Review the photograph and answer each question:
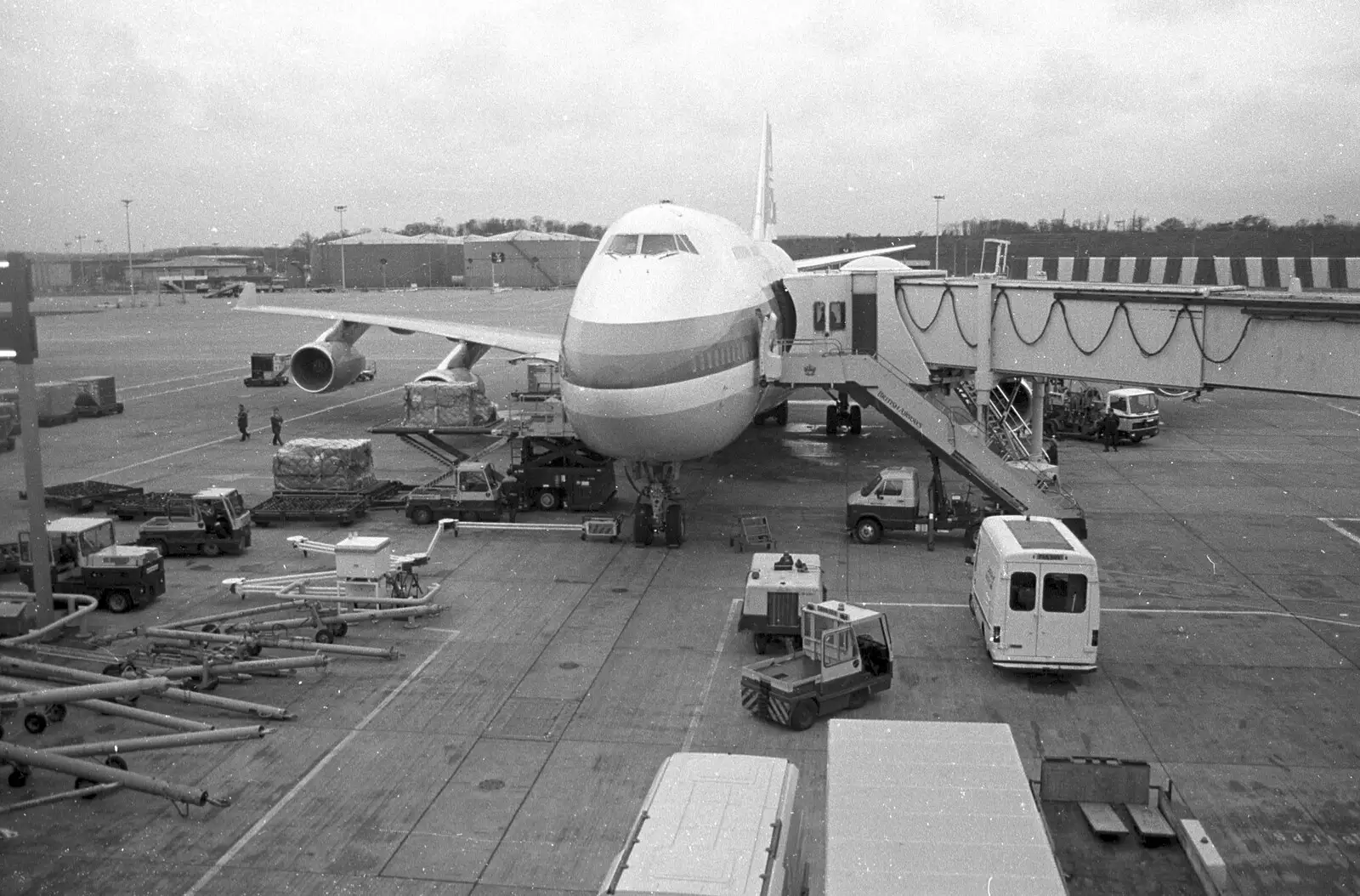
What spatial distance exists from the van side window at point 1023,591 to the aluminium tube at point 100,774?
12.0 m

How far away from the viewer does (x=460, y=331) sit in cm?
4444

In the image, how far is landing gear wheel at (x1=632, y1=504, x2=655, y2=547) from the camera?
28.1 m

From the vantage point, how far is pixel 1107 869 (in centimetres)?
1005

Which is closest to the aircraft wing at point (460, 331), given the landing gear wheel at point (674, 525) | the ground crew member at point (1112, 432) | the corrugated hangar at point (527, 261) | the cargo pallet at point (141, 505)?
the landing gear wheel at point (674, 525)

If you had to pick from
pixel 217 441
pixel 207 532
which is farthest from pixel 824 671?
pixel 217 441

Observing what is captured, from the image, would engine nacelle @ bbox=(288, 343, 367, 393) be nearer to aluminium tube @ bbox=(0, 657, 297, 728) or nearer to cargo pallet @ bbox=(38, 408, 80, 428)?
cargo pallet @ bbox=(38, 408, 80, 428)

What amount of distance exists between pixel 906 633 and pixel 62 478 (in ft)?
90.3

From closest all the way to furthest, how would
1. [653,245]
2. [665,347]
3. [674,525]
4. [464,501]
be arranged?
[665,347]
[653,245]
[674,525]
[464,501]

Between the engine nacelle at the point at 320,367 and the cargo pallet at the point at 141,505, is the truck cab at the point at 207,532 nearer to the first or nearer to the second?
the cargo pallet at the point at 141,505

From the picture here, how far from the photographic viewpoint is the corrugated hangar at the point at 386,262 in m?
122

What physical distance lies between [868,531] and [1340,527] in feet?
40.4

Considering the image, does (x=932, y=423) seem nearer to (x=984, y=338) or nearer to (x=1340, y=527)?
(x=984, y=338)

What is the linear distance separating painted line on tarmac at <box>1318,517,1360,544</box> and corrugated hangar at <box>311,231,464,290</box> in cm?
10636

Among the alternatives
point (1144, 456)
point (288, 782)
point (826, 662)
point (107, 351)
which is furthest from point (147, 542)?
point (107, 351)
